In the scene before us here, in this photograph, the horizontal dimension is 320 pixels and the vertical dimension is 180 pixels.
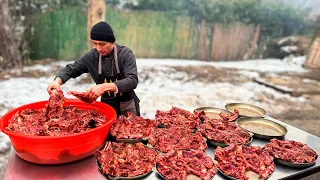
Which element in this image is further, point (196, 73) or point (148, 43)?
point (148, 43)

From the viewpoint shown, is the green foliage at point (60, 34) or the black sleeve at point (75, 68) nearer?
the black sleeve at point (75, 68)

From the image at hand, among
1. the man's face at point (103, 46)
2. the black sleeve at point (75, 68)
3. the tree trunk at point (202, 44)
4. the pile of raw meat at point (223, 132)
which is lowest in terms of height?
the tree trunk at point (202, 44)

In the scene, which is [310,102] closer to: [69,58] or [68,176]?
[68,176]

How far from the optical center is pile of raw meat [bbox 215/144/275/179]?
205cm

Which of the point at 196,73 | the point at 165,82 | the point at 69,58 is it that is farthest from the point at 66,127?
the point at 69,58

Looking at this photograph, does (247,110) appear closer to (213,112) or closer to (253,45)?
(213,112)

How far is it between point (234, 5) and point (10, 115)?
47.6 feet

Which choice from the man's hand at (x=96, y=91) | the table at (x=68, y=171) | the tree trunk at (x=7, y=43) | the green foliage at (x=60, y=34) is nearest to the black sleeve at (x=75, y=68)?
the man's hand at (x=96, y=91)

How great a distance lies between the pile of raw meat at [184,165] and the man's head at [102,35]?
4.06 feet

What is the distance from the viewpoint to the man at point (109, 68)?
2539 mm

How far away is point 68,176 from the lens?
1912 millimetres

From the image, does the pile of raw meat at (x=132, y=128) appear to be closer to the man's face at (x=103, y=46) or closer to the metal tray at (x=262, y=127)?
the man's face at (x=103, y=46)

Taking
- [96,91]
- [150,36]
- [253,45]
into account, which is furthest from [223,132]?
[253,45]

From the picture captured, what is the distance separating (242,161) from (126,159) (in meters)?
0.98
